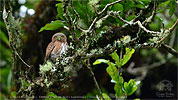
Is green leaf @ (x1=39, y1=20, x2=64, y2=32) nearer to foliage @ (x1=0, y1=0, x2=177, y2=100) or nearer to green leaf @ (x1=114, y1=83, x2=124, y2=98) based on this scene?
foliage @ (x1=0, y1=0, x2=177, y2=100)

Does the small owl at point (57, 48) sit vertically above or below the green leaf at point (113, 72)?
above

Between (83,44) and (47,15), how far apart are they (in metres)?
1.25

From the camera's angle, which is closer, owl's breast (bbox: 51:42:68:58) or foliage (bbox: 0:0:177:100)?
foliage (bbox: 0:0:177:100)

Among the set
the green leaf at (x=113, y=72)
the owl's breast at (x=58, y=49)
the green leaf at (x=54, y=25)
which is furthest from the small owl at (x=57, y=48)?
the green leaf at (x=113, y=72)

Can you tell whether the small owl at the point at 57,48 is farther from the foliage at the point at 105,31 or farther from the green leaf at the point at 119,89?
the green leaf at the point at 119,89

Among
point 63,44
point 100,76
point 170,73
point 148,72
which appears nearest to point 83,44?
point 63,44

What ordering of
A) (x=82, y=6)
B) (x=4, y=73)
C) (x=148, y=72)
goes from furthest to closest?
(x=4, y=73) < (x=148, y=72) < (x=82, y=6)

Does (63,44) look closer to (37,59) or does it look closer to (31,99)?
(31,99)

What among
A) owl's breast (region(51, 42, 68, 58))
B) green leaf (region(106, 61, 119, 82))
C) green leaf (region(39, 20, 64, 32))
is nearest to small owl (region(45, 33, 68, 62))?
owl's breast (region(51, 42, 68, 58))

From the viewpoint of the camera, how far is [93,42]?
1373mm

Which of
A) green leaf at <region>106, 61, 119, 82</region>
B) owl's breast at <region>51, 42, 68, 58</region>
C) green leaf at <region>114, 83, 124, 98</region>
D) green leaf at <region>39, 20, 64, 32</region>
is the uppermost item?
green leaf at <region>39, 20, 64, 32</region>

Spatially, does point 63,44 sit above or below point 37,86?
above

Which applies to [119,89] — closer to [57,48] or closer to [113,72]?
[113,72]

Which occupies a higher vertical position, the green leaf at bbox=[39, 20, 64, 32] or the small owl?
the green leaf at bbox=[39, 20, 64, 32]
